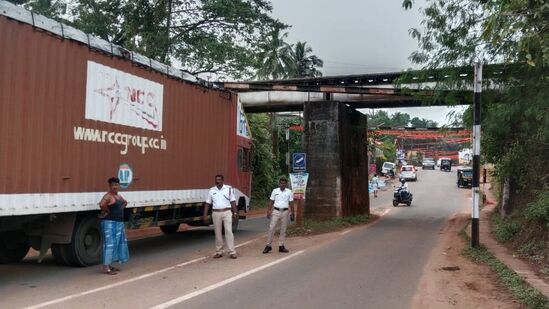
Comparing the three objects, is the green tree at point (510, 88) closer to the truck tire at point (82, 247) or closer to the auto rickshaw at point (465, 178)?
the truck tire at point (82, 247)

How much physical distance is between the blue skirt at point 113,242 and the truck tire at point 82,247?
62cm

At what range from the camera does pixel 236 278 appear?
28.6 feet

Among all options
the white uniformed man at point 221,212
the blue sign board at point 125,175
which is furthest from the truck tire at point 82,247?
the white uniformed man at point 221,212

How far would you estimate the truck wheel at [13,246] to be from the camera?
32.6ft

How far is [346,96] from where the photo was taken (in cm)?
2194

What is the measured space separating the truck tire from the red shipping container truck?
2 cm

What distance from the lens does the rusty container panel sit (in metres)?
7.88

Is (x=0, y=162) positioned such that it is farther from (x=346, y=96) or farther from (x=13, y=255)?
(x=346, y=96)

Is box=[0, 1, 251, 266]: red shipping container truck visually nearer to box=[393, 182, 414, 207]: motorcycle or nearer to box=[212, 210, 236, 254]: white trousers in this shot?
box=[212, 210, 236, 254]: white trousers

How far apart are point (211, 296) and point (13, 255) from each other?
5.01 m

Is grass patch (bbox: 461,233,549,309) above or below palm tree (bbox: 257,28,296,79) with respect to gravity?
below

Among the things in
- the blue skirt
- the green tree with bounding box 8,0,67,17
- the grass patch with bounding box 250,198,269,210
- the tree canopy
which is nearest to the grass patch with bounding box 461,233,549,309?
the blue skirt

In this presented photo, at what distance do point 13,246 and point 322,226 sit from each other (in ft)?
32.4

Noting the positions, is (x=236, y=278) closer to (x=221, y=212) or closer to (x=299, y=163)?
(x=221, y=212)
